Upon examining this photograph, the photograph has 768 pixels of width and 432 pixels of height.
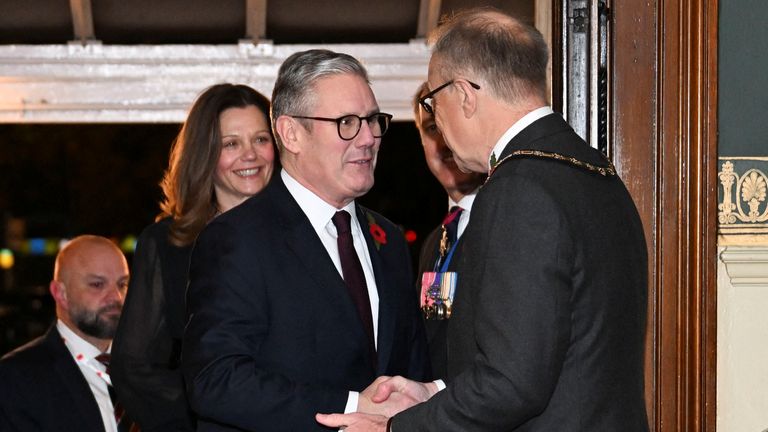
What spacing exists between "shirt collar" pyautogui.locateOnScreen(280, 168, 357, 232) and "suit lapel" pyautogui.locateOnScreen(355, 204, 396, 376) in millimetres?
164

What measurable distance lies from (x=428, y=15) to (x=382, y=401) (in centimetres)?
203

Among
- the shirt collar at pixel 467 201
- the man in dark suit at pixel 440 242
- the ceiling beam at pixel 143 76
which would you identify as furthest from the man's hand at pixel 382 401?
the ceiling beam at pixel 143 76

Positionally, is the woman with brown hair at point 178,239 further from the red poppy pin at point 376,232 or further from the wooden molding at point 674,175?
the wooden molding at point 674,175

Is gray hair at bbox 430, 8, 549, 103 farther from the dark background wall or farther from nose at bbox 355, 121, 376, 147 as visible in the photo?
the dark background wall

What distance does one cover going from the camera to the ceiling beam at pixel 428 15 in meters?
4.20

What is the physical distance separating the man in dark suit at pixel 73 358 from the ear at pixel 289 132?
189cm

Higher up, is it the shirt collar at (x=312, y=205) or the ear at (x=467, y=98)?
the ear at (x=467, y=98)

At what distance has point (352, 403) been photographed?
8.39 feet

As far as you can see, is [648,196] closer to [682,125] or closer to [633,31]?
[682,125]

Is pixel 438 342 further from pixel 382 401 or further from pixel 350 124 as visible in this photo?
pixel 350 124

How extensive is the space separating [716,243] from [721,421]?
50 centimetres

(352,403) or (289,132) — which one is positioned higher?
(289,132)

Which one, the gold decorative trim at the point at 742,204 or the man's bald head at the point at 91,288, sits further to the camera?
the man's bald head at the point at 91,288

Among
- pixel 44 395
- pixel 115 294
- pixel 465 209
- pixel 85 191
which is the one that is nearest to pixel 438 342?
pixel 465 209
